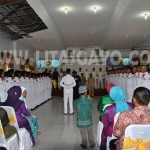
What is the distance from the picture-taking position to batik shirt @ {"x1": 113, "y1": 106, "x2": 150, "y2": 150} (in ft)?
7.99

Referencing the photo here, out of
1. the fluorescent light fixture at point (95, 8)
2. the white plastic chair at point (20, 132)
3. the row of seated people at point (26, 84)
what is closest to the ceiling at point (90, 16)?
the fluorescent light fixture at point (95, 8)

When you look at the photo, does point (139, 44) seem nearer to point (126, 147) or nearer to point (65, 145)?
point (65, 145)

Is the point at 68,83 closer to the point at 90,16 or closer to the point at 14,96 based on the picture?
the point at 90,16

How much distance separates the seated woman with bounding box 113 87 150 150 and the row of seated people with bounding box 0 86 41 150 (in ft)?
5.02

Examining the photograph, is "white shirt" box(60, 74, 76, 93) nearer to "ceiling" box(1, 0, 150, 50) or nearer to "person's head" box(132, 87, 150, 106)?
"ceiling" box(1, 0, 150, 50)

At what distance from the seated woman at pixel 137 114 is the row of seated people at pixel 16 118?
1.53m

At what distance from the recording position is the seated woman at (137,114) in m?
2.44

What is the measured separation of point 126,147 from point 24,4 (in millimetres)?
7194

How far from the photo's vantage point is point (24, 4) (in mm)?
8570

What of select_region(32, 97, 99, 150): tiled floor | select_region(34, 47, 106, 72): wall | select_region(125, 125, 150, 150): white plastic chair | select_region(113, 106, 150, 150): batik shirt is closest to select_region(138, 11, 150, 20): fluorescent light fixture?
select_region(32, 97, 99, 150): tiled floor

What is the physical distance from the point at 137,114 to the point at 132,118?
63mm

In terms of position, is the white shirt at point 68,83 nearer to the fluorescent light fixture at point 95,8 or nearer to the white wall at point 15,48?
the fluorescent light fixture at point 95,8

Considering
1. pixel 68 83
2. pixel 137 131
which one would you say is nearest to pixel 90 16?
pixel 68 83

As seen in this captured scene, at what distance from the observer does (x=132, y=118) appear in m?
2.47
